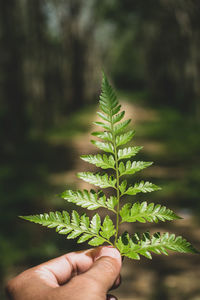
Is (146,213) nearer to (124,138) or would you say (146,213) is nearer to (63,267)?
(124,138)

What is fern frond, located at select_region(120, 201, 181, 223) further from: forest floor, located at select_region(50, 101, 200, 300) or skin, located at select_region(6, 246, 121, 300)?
forest floor, located at select_region(50, 101, 200, 300)

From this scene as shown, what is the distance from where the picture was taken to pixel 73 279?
1.18 meters

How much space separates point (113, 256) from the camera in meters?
1.27

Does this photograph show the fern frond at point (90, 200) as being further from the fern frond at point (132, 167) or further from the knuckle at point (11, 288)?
the knuckle at point (11, 288)

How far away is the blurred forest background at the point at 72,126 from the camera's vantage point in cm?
488

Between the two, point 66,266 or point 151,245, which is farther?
point 66,266

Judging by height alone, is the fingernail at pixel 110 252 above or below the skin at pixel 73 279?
above

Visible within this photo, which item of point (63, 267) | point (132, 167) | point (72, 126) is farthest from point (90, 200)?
point (72, 126)

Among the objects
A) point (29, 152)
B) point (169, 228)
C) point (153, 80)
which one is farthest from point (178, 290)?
point (153, 80)

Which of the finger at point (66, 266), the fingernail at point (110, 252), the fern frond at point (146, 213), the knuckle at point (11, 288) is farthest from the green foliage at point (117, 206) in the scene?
the knuckle at point (11, 288)

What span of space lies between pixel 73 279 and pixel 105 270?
0.44 ft

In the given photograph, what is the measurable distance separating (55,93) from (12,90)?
6.96m

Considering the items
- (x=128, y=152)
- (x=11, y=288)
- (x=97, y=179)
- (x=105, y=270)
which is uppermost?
(x=128, y=152)

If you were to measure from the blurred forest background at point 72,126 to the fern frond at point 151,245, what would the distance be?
11.6 feet
